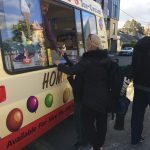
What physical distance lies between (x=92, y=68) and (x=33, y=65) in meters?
0.74

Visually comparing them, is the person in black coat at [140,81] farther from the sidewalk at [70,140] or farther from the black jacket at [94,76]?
the black jacket at [94,76]

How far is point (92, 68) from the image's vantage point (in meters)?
4.54

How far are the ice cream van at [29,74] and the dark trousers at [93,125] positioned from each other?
Result: 0.51 m

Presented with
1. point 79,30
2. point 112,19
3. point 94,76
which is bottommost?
point 112,19

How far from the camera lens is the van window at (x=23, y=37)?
3992 millimetres

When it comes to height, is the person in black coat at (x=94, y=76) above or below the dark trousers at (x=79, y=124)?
above

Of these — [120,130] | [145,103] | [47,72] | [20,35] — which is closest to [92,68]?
[47,72]

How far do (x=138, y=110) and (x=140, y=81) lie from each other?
49 cm

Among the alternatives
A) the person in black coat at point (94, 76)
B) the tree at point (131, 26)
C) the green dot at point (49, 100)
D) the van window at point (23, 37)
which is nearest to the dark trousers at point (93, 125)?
the person in black coat at point (94, 76)

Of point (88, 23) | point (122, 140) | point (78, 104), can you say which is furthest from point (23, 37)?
point (88, 23)

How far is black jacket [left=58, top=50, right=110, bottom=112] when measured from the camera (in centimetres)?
454

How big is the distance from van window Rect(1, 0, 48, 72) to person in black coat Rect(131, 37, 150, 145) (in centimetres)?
131

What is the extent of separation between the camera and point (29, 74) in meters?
4.32

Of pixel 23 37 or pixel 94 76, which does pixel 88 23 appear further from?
pixel 23 37
